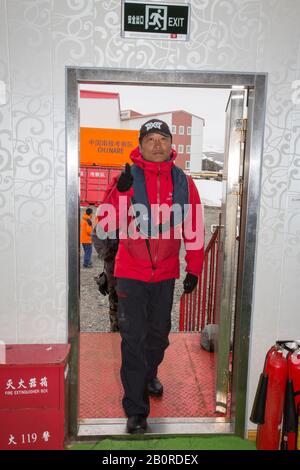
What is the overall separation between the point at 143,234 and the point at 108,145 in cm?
815

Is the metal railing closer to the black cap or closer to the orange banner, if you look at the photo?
Result: the black cap

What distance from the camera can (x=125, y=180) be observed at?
207 centimetres

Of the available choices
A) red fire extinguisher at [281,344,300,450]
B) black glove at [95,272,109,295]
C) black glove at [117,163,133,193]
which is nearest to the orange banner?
black glove at [95,272,109,295]

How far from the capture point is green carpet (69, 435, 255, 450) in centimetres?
206

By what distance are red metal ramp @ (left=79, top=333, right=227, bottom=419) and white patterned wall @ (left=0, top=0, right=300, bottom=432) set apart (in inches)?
27.0

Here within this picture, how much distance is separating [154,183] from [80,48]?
2.59 feet

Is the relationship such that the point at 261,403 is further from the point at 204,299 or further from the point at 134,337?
the point at 204,299

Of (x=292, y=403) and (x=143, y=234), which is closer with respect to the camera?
(x=292, y=403)

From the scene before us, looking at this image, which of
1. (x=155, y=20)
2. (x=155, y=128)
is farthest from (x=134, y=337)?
(x=155, y=20)

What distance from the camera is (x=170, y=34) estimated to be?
183cm

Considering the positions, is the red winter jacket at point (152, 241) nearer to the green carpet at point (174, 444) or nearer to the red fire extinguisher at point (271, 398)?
the red fire extinguisher at point (271, 398)

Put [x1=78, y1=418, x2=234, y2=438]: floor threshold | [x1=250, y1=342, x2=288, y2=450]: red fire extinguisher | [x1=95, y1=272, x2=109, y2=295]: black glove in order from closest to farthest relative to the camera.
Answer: [x1=250, y1=342, x2=288, y2=450]: red fire extinguisher < [x1=78, y1=418, x2=234, y2=438]: floor threshold < [x1=95, y1=272, x2=109, y2=295]: black glove

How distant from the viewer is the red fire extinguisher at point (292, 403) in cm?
188

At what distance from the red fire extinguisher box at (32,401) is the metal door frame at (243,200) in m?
0.24
